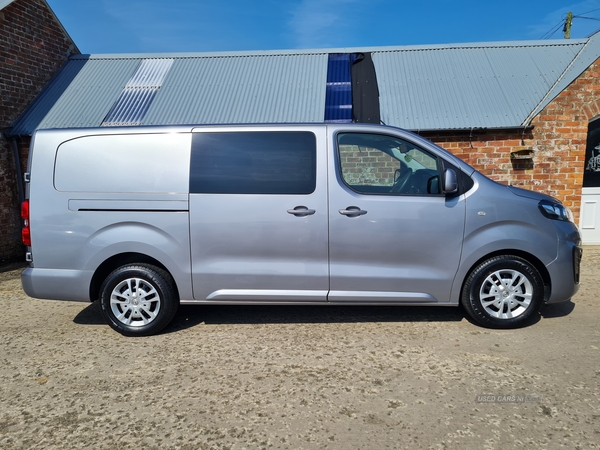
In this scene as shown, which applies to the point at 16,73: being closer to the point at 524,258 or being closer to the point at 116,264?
the point at 116,264

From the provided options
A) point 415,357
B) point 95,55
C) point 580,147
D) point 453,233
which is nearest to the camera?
point 415,357

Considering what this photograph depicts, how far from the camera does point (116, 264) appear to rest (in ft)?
13.5

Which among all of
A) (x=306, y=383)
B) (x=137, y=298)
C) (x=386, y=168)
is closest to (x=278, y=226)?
(x=386, y=168)

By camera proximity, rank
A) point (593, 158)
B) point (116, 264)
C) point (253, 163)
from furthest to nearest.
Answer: point (593, 158) < point (116, 264) < point (253, 163)

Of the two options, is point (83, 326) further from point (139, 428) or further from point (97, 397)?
point (139, 428)

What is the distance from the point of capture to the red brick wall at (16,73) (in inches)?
303

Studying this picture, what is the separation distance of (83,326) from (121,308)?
717mm

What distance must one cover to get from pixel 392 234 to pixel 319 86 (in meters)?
5.73

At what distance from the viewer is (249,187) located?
153 inches

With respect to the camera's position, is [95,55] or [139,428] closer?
[139,428]

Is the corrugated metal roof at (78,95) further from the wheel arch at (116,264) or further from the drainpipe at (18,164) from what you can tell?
the wheel arch at (116,264)

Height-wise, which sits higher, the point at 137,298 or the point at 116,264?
the point at 116,264

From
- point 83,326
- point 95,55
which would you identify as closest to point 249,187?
point 83,326

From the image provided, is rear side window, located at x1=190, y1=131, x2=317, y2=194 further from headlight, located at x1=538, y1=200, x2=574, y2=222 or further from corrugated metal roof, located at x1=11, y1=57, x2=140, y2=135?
corrugated metal roof, located at x1=11, y1=57, x2=140, y2=135
